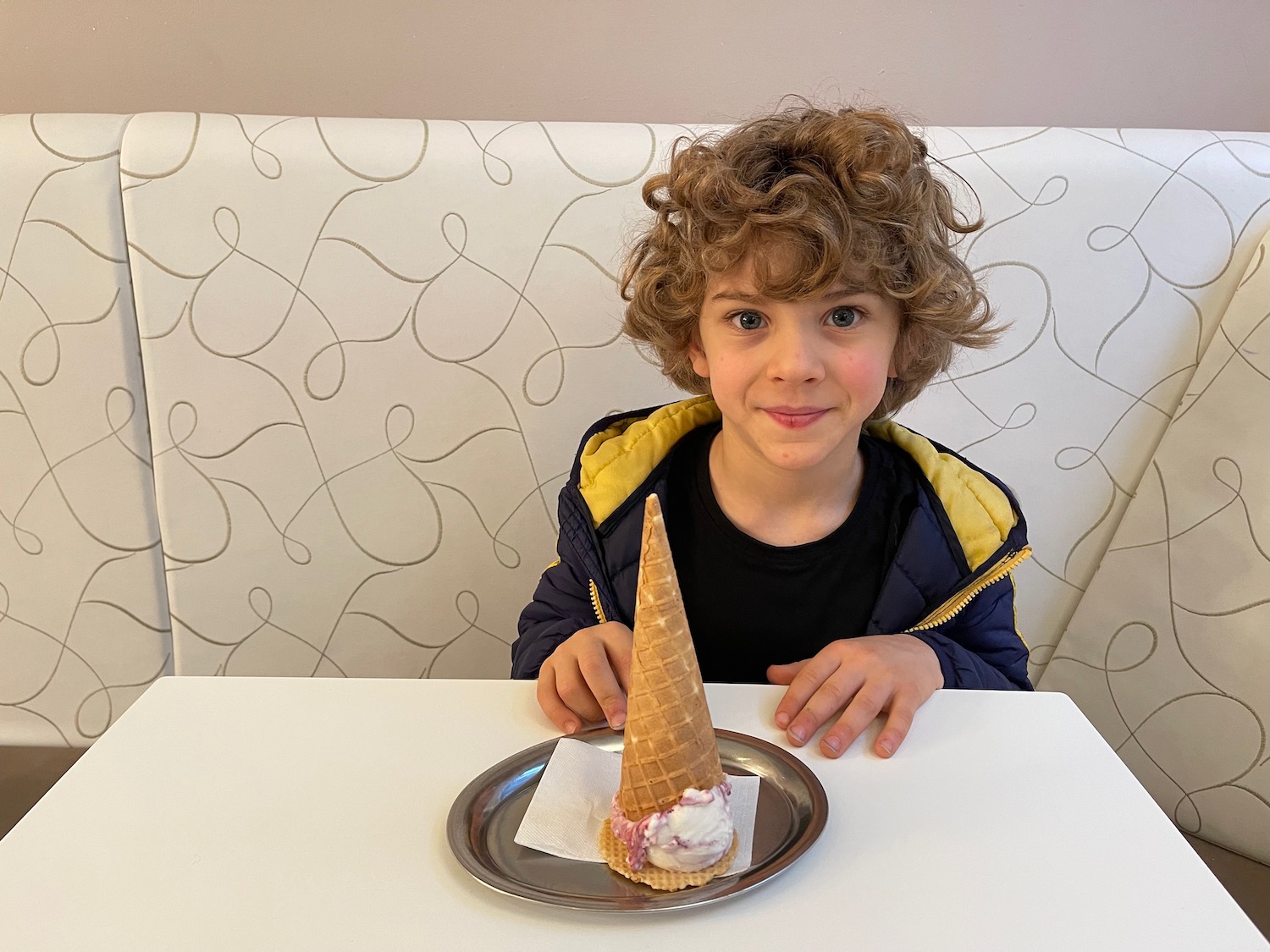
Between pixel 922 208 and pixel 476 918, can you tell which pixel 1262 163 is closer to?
pixel 922 208

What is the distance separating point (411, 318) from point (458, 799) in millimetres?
764

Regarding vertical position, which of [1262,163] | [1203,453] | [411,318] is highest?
[1262,163]

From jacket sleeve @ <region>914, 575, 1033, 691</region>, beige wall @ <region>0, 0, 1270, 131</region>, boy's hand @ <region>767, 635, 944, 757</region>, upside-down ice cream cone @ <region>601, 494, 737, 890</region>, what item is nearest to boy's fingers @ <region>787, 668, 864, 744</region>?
boy's hand @ <region>767, 635, 944, 757</region>

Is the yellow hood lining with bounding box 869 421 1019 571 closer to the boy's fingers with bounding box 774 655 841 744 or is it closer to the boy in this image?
the boy

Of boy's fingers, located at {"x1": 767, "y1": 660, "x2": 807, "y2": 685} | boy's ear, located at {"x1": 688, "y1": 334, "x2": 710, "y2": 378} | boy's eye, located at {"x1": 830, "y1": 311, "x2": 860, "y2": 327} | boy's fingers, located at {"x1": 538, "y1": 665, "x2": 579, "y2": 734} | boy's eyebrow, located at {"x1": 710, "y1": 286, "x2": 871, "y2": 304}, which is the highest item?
boy's eyebrow, located at {"x1": 710, "y1": 286, "x2": 871, "y2": 304}

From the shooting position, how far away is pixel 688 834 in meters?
0.58

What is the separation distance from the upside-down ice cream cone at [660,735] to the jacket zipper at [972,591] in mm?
459

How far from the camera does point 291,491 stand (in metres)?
1.32

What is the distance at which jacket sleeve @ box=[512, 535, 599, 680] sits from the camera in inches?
41.9

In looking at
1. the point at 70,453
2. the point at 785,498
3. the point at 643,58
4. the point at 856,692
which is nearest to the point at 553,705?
the point at 856,692

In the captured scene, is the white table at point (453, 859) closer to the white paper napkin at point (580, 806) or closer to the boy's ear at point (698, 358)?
the white paper napkin at point (580, 806)

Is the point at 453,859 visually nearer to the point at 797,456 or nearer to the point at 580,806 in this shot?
the point at 580,806

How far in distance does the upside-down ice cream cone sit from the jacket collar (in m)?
0.50

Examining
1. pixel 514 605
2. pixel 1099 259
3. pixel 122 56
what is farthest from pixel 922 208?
pixel 122 56
